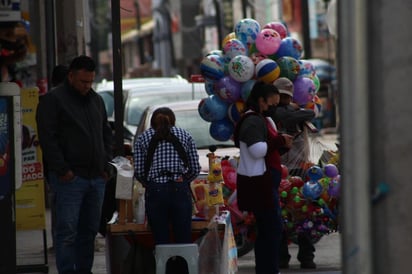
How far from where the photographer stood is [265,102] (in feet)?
33.3

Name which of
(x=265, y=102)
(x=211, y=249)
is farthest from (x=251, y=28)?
(x=211, y=249)

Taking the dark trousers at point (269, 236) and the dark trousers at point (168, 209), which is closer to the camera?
the dark trousers at point (168, 209)

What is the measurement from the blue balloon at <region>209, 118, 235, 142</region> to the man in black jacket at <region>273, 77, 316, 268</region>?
0.73 m

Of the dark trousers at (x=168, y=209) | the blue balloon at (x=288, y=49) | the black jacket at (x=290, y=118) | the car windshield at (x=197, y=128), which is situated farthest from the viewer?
the car windshield at (x=197, y=128)

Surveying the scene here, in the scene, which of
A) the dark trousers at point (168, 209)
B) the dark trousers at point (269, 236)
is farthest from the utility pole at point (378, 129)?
the dark trousers at point (269, 236)

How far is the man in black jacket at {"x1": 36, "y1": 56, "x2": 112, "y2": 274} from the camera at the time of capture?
31.8 feet

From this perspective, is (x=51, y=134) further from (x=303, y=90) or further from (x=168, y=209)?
(x=303, y=90)

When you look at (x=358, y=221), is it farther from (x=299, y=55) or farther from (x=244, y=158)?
(x=299, y=55)

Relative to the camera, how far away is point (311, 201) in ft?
38.4

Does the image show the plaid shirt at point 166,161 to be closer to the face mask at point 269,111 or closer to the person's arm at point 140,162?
the person's arm at point 140,162

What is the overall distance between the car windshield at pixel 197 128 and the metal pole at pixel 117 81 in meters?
2.89

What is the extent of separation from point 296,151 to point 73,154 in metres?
2.83

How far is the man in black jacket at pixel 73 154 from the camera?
9680 mm

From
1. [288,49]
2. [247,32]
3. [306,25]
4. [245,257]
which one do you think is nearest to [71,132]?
[247,32]
